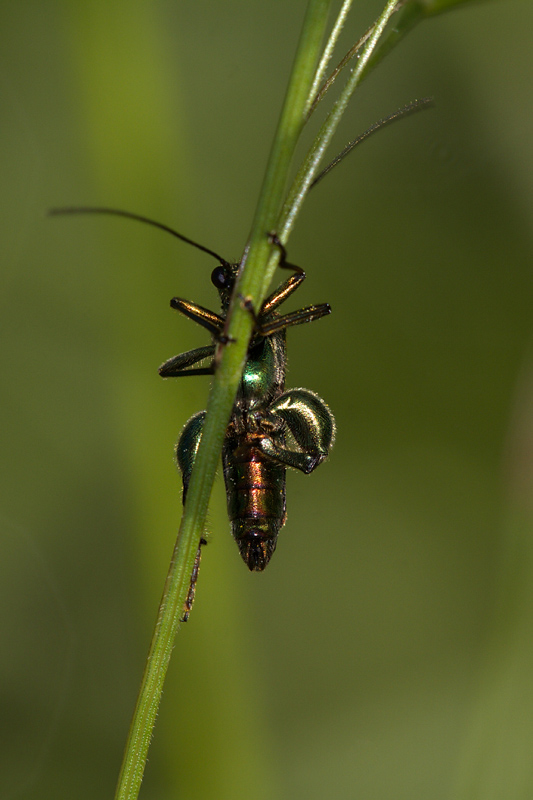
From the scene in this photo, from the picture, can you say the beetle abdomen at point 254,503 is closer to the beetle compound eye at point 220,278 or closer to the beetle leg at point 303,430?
the beetle leg at point 303,430

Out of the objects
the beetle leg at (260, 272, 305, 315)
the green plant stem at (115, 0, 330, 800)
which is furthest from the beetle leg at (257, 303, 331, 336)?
the green plant stem at (115, 0, 330, 800)

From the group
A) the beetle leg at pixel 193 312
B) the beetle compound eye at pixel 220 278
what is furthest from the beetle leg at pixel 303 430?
the beetle compound eye at pixel 220 278

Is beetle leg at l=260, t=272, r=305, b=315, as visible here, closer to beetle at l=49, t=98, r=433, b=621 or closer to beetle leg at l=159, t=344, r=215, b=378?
beetle at l=49, t=98, r=433, b=621

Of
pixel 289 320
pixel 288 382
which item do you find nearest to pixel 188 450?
pixel 289 320

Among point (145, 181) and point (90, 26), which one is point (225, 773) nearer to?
point (145, 181)

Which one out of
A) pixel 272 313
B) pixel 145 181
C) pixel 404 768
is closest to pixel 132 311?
pixel 145 181

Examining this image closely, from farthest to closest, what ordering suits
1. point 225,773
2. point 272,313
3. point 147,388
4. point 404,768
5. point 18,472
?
point 18,472
point 147,388
point 404,768
point 225,773
point 272,313
